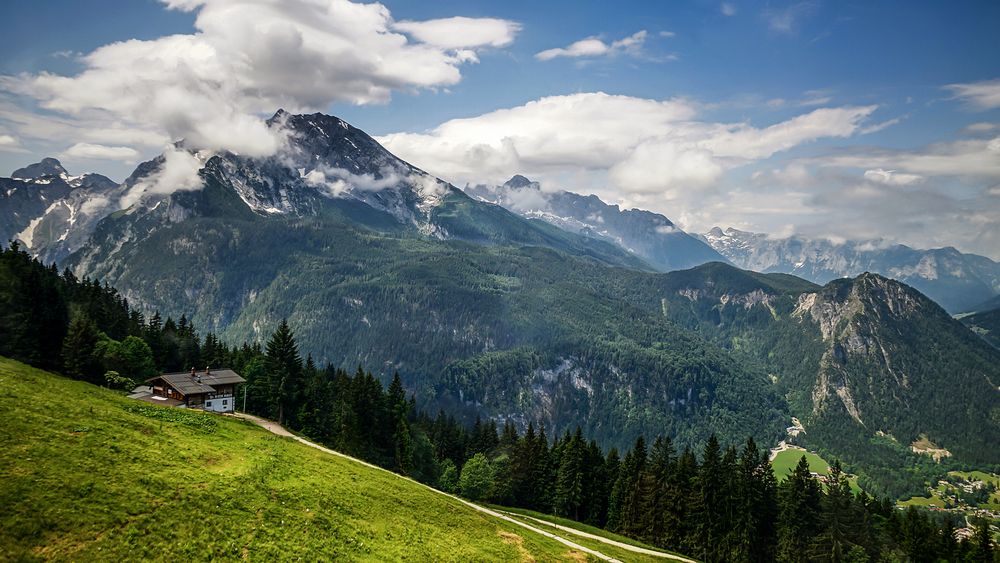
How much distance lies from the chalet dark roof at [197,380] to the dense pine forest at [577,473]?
20.3 feet

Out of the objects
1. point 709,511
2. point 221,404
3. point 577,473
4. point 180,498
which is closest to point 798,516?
point 709,511

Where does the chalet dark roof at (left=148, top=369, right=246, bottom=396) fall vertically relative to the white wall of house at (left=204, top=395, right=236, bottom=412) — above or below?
above

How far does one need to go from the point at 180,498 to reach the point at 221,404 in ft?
205

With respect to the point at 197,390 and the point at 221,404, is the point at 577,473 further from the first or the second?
the point at 197,390

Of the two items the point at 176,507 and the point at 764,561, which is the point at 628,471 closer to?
the point at 764,561

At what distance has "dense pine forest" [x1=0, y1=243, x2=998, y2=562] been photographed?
80.7 metres

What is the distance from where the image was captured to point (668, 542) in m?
84.8

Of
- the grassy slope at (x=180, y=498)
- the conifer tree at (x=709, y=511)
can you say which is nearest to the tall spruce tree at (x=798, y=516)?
the conifer tree at (x=709, y=511)

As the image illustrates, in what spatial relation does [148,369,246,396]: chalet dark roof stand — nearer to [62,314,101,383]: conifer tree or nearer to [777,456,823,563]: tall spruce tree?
[62,314,101,383]: conifer tree

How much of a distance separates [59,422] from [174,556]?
16.0 m

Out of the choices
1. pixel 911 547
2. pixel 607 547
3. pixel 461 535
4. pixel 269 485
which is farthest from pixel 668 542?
pixel 269 485

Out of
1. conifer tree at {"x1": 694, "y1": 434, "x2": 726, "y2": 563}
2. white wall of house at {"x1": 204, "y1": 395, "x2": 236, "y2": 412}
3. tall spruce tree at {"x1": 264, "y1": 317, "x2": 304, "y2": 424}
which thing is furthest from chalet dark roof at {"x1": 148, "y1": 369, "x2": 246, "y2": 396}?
conifer tree at {"x1": 694, "y1": 434, "x2": 726, "y2": 563}

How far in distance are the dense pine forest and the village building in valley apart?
224 inches

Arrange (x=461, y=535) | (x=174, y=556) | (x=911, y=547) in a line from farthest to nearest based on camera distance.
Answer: (x=911, y=547) → (x=461, y=535) → (x=174, y=556)
